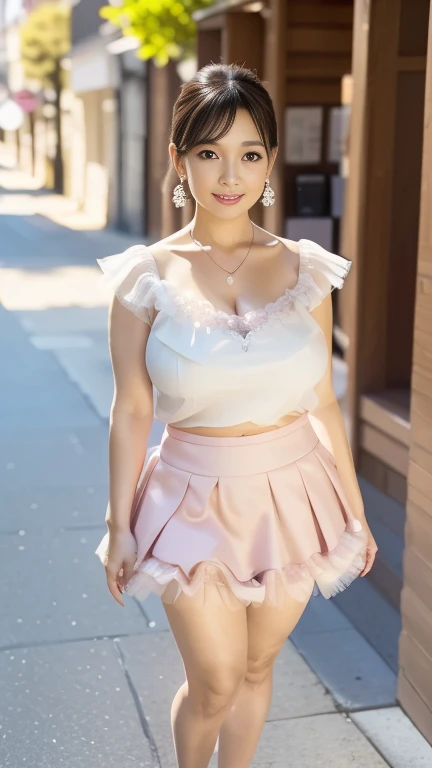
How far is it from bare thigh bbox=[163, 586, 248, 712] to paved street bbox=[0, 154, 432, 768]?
0.83m

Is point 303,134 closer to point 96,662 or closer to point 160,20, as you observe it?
point 96,662

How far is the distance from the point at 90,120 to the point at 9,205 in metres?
3.28

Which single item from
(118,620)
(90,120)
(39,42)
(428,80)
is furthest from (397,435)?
(39,42)

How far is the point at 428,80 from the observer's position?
333 centimetres

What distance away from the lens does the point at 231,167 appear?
2.61m

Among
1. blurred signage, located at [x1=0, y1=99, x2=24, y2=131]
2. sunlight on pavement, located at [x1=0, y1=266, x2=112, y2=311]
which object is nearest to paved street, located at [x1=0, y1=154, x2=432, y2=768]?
sunlight on pavement, located at [x1=0, y1=266, x2=112, y2=311]

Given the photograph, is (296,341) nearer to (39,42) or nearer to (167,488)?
(167,488)

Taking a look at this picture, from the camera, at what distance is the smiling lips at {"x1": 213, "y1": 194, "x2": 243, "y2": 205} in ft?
8.71

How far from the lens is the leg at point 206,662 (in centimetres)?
264

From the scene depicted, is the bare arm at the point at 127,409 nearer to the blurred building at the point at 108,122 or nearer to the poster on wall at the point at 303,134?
the poster on wall at the point at 303,134

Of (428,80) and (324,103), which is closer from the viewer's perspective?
(428,80)

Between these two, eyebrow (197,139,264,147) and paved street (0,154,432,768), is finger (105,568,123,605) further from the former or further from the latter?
eyebrow (197,139,264,147)

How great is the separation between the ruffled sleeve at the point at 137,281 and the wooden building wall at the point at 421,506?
111cm

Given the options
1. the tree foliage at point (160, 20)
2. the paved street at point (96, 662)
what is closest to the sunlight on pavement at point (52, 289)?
the tree foliage at point (160, 20)
